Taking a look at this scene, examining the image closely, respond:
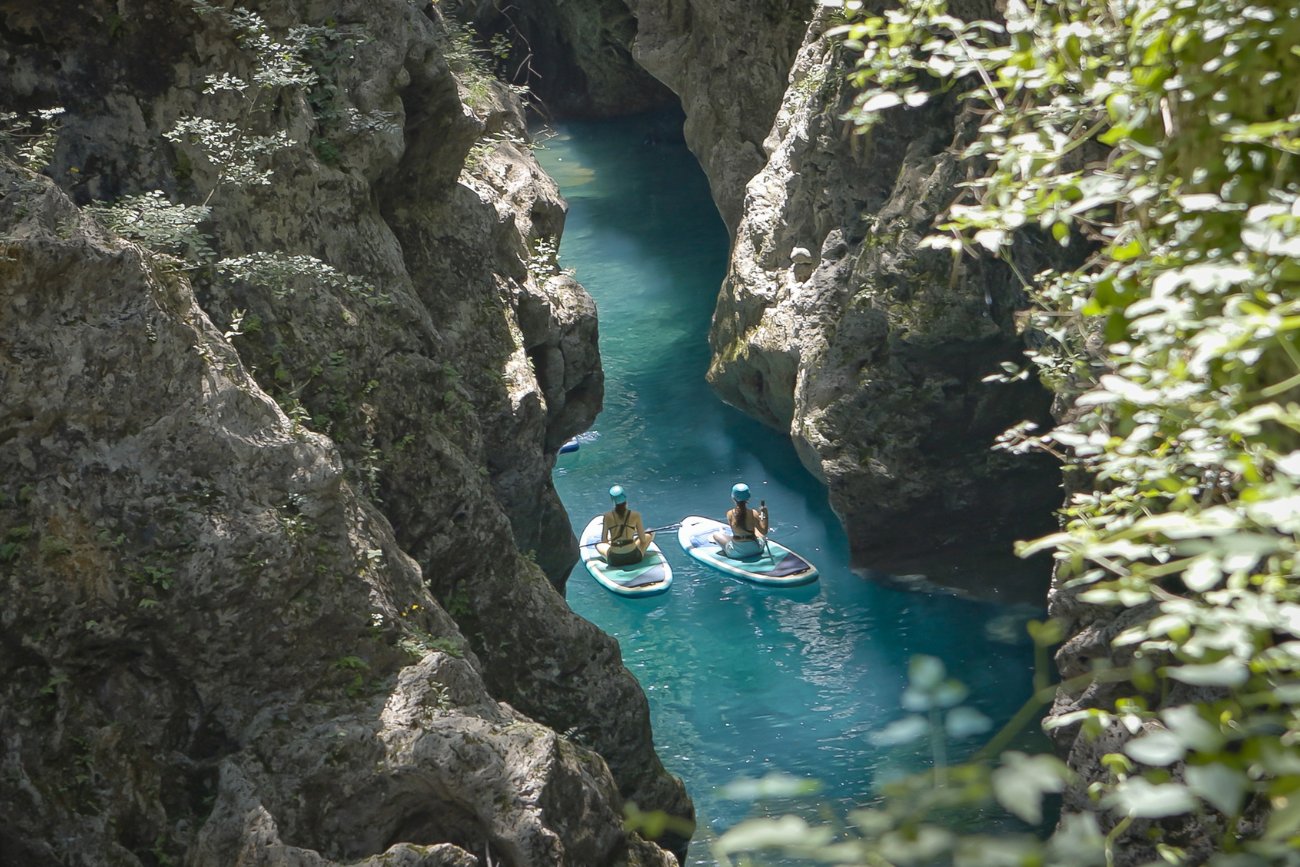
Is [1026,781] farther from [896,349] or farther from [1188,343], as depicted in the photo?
[896,349]

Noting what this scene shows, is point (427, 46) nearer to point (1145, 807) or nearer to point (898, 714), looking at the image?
point (898, 714)

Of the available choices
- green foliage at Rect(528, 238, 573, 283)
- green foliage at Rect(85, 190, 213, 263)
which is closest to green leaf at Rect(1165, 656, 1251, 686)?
green foliage at Rect(85, 190, 213, 263)

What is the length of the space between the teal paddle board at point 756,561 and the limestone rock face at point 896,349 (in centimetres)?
63

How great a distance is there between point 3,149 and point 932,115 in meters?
7.48

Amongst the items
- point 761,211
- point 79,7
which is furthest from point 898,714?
point 79,7

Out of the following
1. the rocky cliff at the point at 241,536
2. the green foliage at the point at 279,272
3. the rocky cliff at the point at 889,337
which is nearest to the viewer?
the rocky cliff at the point at 241,536

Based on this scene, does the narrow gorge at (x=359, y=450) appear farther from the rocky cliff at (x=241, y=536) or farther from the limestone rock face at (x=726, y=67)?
the limestone rock face at (x=726, y=67)

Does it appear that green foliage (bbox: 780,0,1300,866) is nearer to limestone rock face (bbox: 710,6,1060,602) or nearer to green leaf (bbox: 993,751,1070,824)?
green leaf (bbox: 993,751,1070,824)

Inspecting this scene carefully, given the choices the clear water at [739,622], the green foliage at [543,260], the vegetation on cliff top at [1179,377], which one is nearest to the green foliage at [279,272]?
the vegetation on cliff top at [1179,377]

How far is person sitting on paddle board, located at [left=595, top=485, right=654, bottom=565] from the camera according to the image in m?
12.0

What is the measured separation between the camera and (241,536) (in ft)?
15.2

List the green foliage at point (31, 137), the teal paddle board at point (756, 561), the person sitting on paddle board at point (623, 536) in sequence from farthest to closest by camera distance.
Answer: the person sitting on paddle board at point (623, 536), the teal paddle board at point (756, 561), the green foliage at point (31, 137)

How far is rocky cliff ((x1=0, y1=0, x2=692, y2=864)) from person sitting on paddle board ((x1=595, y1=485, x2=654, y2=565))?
494 centimetres

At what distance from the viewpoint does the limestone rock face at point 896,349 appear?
1016cm
